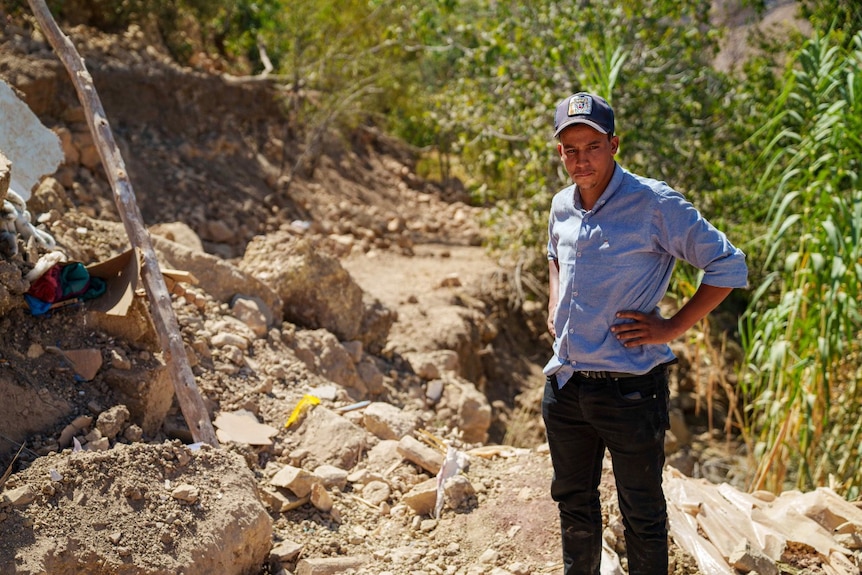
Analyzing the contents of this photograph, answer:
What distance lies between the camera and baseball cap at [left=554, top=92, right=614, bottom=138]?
7.59ft

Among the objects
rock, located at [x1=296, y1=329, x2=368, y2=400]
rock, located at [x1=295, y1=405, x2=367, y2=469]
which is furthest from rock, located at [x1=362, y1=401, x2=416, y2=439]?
rock, located at [x1=296, y1=329, x2=368, y2=400]

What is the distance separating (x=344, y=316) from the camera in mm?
5801

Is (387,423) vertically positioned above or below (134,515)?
below

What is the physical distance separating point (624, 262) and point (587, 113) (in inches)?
17.8

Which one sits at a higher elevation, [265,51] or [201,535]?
[265,51]

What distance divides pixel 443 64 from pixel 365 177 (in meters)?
4.08

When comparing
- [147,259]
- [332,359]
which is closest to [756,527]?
[332,359]

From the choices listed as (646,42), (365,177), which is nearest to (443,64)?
(365,177)

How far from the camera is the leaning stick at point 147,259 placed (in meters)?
3.51

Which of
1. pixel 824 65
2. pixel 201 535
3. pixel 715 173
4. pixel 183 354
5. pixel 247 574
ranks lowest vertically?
pixel 247 574

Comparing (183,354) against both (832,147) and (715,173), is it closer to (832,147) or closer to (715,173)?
(832,147)

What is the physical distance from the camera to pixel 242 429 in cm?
386

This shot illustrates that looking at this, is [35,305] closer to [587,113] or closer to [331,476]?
[331,476]

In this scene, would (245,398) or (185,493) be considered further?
(245,398)
